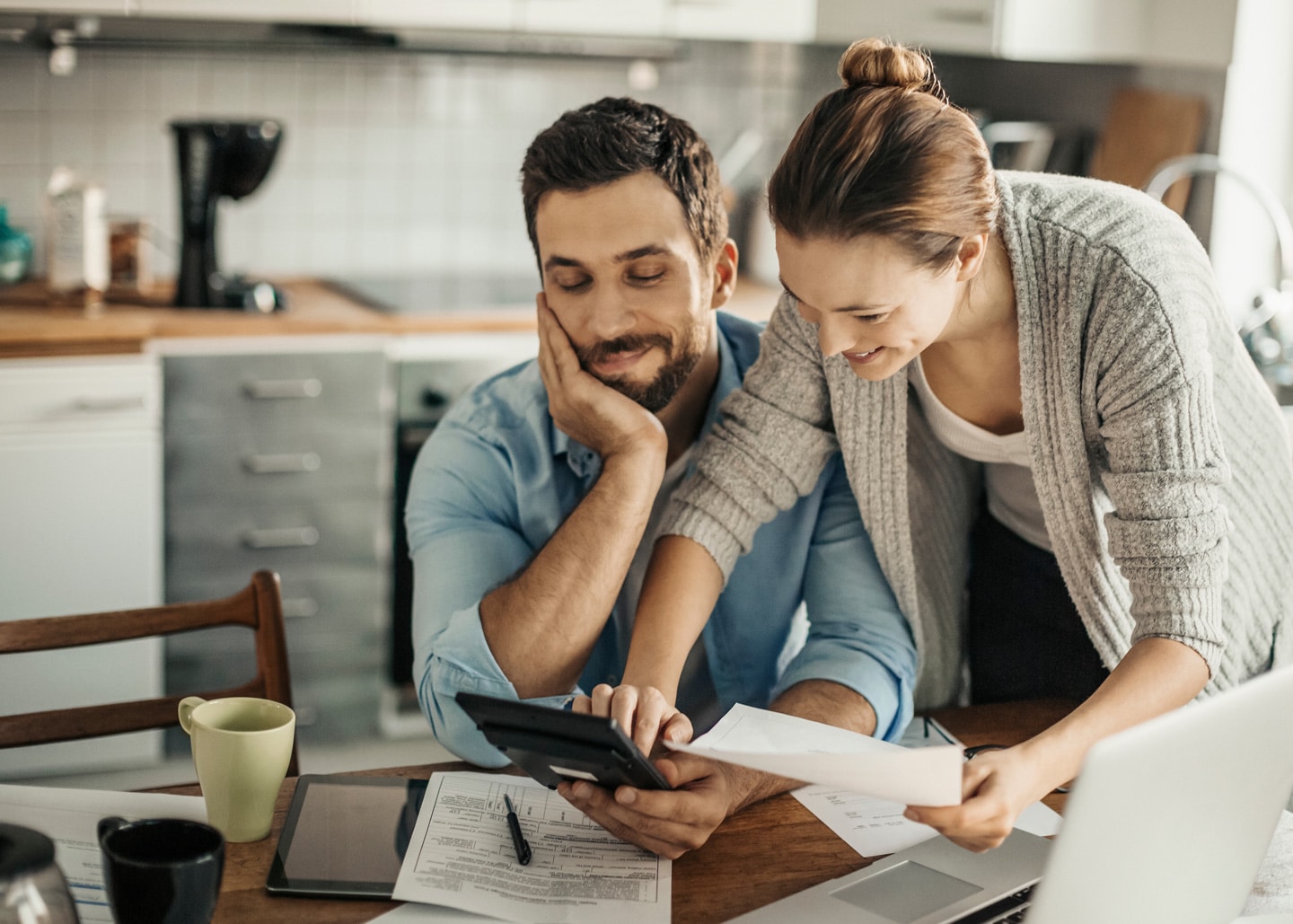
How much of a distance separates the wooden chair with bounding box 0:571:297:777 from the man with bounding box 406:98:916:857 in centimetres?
16

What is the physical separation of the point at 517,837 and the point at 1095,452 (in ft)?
2.26

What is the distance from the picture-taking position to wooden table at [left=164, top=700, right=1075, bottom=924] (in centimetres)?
101

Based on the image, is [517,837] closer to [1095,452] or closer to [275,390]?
[1095,452]

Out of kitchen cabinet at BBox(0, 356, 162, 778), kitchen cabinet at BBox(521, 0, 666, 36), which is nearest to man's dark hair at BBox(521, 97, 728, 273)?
kitchen cabinet at BBox(0, 356, 162, 778)

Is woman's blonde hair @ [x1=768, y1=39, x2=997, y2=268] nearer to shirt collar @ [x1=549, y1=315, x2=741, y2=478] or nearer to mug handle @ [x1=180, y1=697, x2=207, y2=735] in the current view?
shirt collar @ [x1=549, y1=315, x2=741, y2=478]

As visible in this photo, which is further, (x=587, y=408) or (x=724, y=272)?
(x=724, y=272)

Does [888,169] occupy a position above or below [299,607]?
above

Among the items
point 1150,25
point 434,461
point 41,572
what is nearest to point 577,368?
point 434,461

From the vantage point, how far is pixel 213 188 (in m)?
2.76

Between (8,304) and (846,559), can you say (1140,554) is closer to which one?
(846,559)

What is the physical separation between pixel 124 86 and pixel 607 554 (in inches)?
84.8

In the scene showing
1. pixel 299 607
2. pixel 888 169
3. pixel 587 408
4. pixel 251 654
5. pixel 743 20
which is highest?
Result: pixel 743 20

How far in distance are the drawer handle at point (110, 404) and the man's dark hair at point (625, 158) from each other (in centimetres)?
130

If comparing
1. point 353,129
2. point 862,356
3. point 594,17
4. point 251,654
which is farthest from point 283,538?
point 862,356
